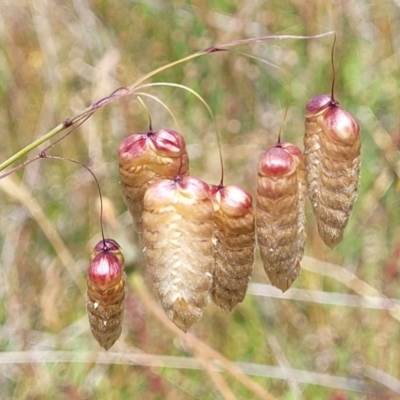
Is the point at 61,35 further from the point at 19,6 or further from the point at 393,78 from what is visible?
the point at 393,78

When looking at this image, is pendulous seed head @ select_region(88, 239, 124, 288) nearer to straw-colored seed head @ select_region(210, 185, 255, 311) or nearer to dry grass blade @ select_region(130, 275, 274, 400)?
straw-colored seed head @ select_region(210, 185, 255, 311)

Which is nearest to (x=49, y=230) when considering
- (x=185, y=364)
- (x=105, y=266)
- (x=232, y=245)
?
(x=185, y=364)

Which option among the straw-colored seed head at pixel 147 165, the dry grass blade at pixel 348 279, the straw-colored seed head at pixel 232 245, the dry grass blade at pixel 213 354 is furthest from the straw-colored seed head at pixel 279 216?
the dry grass blade at pixel 348 279

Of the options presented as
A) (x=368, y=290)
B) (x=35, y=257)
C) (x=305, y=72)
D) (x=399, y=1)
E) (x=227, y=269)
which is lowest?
(x=35, y=257)

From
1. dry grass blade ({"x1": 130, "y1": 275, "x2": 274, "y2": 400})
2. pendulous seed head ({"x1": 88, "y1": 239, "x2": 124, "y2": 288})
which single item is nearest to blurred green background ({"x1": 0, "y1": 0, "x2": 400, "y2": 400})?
dry grass blade ({"x1": 130, "y1": 275, "x2": 274, "y2": 400})

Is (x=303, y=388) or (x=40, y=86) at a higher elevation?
(x=40, y=86)

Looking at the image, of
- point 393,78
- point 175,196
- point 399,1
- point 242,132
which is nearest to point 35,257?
point 242,132

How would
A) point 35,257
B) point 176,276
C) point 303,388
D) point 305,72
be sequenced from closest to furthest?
point 176,276 → point 303,388 → point 35,257 → point 305,72
